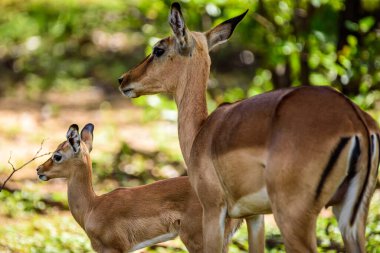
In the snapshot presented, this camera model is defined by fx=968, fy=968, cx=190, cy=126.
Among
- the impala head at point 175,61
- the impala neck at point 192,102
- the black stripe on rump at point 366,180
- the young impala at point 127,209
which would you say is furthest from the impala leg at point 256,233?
the black stripe on rump at point 366,180

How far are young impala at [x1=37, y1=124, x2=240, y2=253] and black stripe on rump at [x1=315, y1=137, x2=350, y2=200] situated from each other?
1.60 meters

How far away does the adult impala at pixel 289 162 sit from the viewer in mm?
4945

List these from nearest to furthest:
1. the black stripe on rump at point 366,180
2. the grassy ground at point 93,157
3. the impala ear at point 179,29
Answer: the black stripe on rump at point 366,180 → the impala ear at point 179,29 → the grassy ground at point 93,157

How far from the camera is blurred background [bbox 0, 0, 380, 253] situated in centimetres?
881

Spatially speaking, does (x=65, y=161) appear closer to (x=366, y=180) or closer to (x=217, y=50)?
(x=366, y=180)

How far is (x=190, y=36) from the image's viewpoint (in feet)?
20.3

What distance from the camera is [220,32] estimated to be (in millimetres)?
6516

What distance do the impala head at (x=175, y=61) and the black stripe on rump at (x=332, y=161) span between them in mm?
1537

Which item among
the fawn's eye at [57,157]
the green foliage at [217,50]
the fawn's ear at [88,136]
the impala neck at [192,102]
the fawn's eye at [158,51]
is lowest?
the green foliage at [217,50]

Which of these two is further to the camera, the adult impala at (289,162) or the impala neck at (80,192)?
the impala neck at (80,192)

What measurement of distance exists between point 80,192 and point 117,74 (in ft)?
28.3

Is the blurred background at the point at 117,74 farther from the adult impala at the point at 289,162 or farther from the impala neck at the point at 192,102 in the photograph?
the adult impala at the point at 289,162

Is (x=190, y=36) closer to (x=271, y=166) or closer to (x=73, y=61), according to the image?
(x=271, y=166)

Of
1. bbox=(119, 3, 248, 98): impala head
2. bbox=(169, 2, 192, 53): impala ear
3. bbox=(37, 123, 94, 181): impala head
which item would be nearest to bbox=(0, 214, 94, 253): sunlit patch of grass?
bbox=(37, 123, 94, 181): impala head
